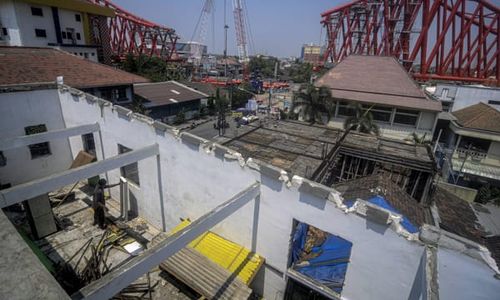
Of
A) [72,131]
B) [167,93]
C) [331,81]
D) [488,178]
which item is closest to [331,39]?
[331,81]

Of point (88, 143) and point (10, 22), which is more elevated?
point (10, 22)

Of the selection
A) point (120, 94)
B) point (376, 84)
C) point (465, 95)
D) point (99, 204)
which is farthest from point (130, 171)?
point (465, 95)

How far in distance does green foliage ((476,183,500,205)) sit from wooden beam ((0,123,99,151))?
23.3m

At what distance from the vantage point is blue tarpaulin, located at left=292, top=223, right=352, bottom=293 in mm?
5121

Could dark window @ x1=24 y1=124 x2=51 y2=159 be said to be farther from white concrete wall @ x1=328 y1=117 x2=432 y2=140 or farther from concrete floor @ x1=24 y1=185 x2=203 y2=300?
white concrete wall @ x1=328 y1=117 x2=432 y2=140

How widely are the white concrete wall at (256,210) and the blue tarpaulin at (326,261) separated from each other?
39 centimetres

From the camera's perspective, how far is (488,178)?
52.1 ft

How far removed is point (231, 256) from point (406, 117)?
60.1 feet

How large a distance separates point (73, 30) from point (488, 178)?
1663 inches

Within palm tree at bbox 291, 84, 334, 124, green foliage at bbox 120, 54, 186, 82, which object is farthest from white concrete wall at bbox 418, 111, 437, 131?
green foliage at bbox 120, 54, 186, 82

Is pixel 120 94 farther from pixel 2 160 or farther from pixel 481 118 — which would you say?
pixel 481 118

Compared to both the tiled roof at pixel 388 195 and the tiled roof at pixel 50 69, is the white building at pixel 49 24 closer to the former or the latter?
the tiled roof at pixel 50 69

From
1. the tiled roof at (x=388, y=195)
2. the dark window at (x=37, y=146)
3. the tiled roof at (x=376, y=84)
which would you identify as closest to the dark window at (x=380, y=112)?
the tiled roof at (x=376, y=84)

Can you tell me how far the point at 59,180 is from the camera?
5.31 meters
